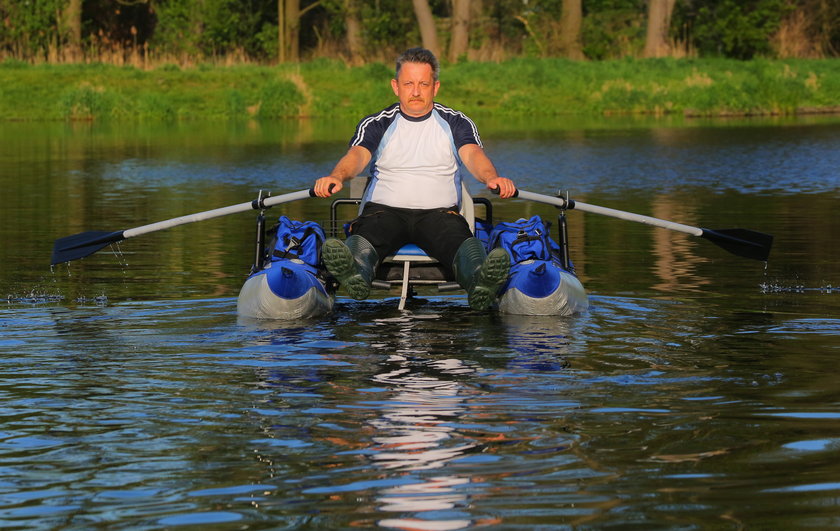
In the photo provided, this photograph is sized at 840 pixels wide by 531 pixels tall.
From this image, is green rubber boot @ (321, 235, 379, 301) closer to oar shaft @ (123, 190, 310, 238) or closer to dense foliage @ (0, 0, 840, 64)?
oar shaft @ (123, 190, 310, 238)

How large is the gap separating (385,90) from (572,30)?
10.6 metres

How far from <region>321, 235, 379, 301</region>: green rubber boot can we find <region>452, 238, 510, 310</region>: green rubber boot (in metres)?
0.53

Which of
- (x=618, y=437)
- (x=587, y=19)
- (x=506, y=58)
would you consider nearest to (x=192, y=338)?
(x=618, y=437)

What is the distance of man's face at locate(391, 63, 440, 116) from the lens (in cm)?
1002

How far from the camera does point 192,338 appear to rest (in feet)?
30.1

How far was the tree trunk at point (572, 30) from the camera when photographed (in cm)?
4928

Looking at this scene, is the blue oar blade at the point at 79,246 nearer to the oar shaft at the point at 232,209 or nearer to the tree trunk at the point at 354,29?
the oar shaft at the point at 232,209

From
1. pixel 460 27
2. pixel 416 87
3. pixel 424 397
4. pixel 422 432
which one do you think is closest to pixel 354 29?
pixel 460 27

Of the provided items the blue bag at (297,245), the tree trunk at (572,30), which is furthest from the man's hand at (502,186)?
the tree trunk at (572,30)

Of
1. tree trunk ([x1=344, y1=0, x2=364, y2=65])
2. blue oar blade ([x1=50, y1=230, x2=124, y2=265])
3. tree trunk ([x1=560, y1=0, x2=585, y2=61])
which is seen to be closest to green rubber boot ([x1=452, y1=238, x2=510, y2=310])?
blue oar blade ([x1=50, y1=230, x2=124, y2=265])

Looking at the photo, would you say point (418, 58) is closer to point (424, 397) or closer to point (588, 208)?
point (588, 208)

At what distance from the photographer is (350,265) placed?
9.15m

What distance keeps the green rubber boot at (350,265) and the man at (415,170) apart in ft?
0.05

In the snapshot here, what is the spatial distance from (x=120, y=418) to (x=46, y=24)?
45295 mm
